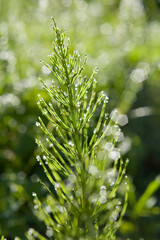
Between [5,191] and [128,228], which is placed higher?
[5,191]

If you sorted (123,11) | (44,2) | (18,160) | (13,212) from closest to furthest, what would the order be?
(13,212) → (18,160) → (123,11) → (44,2)

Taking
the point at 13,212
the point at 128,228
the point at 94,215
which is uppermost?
the point at 13,212

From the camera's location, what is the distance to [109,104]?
1.77m

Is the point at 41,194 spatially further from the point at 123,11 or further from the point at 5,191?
the point at 123,11

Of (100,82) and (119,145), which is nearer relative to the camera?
(119,145)

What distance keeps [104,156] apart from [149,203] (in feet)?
2.43

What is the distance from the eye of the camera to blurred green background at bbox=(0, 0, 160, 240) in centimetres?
137

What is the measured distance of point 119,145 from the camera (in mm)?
1544

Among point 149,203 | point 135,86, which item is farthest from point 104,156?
point 135,86

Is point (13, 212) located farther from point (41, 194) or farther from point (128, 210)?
point (128, 210)

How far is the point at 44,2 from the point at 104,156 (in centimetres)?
214

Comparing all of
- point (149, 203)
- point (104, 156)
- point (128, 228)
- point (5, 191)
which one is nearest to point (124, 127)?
point (149, 203)

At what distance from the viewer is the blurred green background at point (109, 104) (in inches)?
54.1

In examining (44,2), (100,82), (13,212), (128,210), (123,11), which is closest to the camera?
(13,212)
